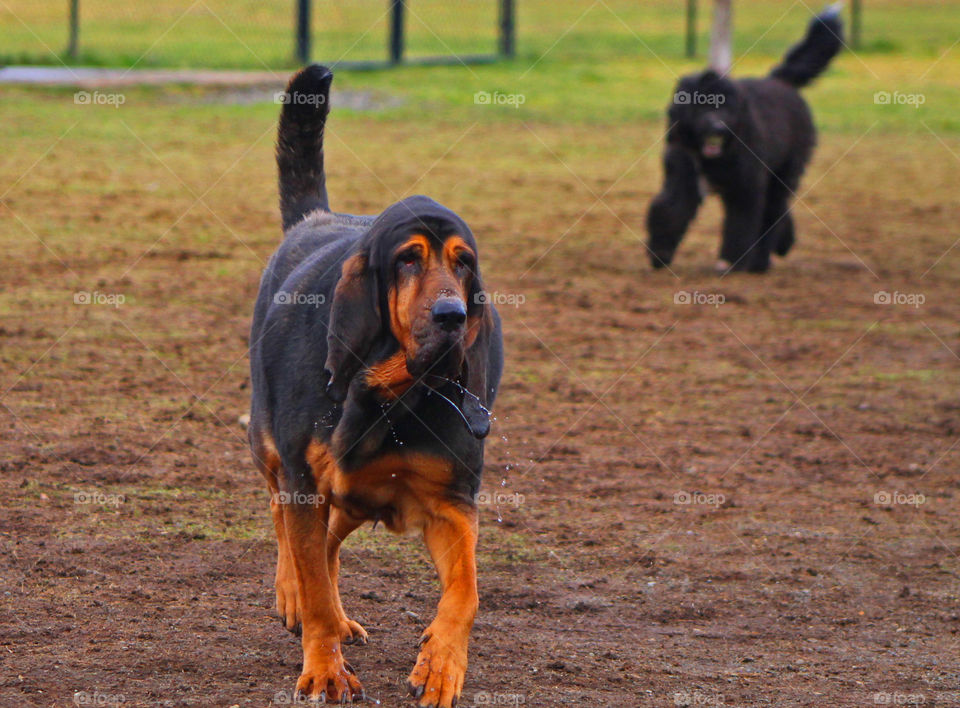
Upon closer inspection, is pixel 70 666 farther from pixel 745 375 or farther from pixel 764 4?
pixel 764 4

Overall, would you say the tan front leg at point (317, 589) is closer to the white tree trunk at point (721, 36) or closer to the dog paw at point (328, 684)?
the dog paw at point (328, 684)

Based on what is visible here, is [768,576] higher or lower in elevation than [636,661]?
higher

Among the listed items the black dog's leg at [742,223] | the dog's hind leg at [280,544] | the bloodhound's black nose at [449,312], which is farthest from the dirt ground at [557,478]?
the bloodhound's black nose at [449,312]

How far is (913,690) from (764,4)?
37.3 metres

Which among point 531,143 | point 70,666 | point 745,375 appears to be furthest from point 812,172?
point 70,666

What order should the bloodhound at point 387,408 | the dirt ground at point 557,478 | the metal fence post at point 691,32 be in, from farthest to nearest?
the metal fence post at point 691,32
the dirt ground at point 557,478
the bloodhound at point 387,408

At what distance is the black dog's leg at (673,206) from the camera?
11797 millimetres

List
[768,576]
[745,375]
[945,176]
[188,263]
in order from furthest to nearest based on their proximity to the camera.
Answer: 1. [945,176]
2. [188,263]
3. [745,375]
4. [768,576]

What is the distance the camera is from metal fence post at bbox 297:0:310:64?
2138 centimetres

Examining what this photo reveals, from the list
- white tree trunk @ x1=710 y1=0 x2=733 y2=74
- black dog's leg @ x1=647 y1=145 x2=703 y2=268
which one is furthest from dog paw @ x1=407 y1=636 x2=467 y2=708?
white tree trunk @ x1=710 y1=0 x2=733 y2=74

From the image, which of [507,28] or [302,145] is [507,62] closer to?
[507,28]

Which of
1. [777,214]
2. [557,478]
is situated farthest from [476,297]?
[777,214]

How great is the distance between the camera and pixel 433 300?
13.2ft

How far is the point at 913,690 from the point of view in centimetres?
480
